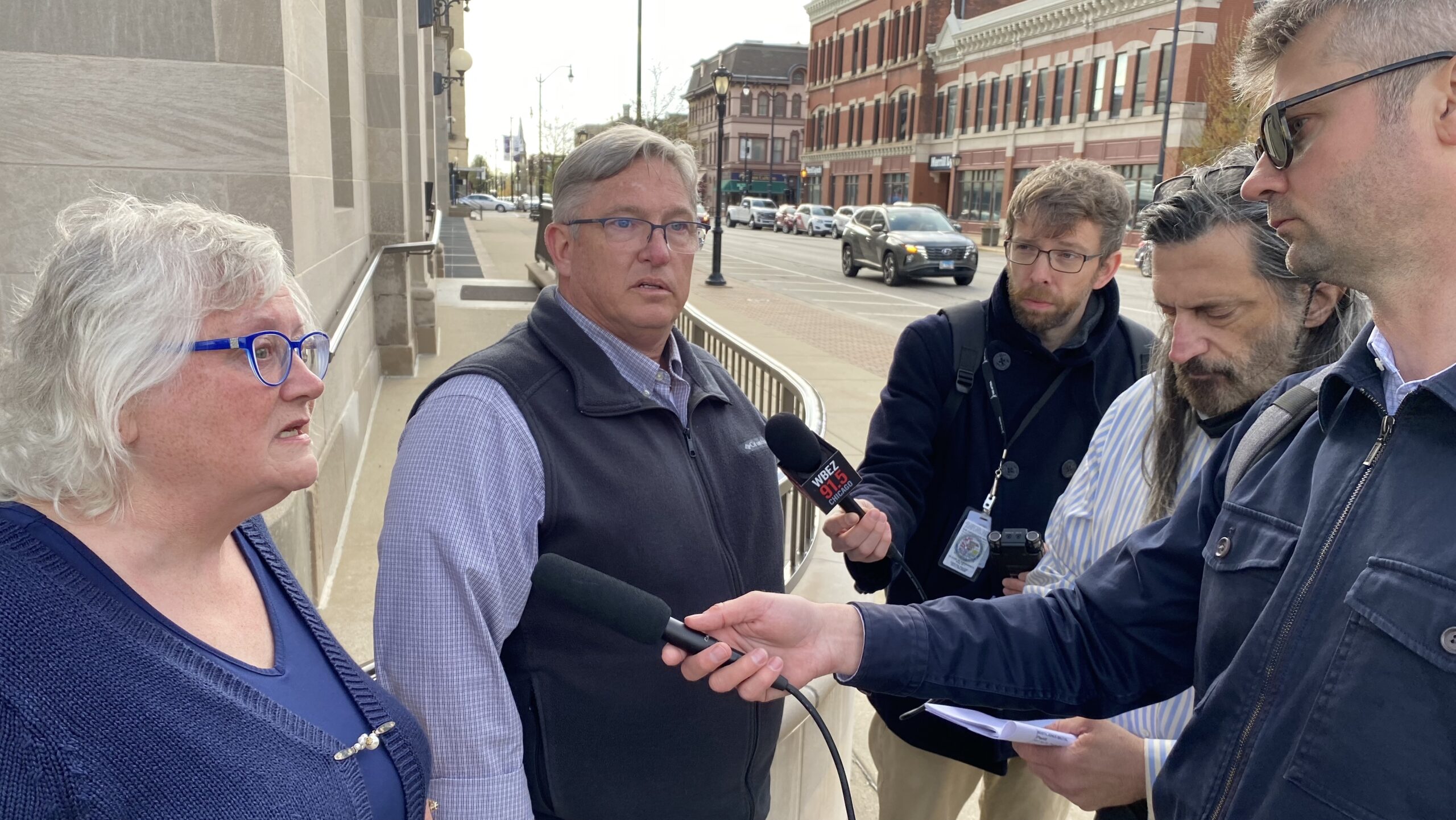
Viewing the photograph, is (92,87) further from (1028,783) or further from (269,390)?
(1028,783)

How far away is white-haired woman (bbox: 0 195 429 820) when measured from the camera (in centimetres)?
120

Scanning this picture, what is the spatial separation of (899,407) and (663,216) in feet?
3.21

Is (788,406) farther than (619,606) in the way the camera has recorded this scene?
Yes

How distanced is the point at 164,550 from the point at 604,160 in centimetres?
120

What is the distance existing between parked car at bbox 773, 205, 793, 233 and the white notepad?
1943 inches

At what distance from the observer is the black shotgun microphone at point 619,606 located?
146cm

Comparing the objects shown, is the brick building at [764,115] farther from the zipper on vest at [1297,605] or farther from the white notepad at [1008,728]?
the zipper on vest at [1297,605]

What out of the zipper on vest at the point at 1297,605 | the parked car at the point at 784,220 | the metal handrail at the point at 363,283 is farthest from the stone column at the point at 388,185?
the parked car at the point at 784,220

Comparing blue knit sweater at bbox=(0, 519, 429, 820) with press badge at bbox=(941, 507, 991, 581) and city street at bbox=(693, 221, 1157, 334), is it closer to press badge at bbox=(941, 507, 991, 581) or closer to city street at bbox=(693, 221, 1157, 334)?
press badge at bbox=(941, 507, 991, 581)

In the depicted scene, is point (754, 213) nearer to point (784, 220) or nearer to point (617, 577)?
point (784, 220)

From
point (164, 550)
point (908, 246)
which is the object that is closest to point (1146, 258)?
point (164, 550)

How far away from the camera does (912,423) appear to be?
277 cm

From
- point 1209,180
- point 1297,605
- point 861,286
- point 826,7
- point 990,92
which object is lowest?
point 861,286

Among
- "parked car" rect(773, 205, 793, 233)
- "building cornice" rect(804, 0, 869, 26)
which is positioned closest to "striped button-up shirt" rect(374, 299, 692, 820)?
"parked car" rect(773, 205, 793, 233)
